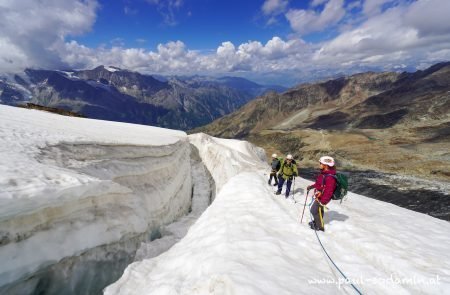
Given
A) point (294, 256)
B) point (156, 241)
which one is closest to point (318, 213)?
point (294, 256)

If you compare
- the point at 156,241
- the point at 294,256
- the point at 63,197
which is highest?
the point at 63,197

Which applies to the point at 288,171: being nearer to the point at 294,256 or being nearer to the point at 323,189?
the point at 323,189

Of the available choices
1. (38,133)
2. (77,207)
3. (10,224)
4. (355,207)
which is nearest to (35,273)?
(10,224)

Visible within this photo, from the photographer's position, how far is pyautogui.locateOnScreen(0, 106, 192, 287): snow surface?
8.47 metres

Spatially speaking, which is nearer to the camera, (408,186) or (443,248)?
(443,248)

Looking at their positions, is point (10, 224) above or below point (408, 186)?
above

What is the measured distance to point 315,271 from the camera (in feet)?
31.7

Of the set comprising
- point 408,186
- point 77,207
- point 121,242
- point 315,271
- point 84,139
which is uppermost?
point 84,139

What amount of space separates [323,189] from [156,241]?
835 cm

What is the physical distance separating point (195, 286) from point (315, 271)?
371 centimetres

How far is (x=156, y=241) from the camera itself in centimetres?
1562

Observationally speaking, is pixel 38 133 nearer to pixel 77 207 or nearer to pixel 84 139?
pixel 84 139

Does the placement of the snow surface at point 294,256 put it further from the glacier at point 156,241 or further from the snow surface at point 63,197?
the snow surface at point 63,197

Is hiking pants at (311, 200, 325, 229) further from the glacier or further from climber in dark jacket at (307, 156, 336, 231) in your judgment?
the glacier
